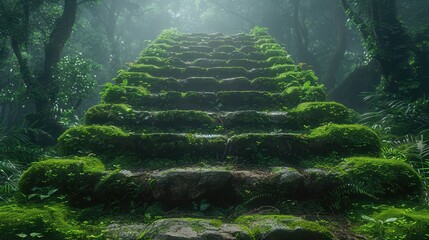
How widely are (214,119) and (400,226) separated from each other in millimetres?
2248

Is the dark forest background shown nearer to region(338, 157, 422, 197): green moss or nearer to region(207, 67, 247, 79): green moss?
region(207, 67, 247, 79): green moss

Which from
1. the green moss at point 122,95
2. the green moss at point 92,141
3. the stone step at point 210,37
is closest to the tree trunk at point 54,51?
the stone step at point 210,37

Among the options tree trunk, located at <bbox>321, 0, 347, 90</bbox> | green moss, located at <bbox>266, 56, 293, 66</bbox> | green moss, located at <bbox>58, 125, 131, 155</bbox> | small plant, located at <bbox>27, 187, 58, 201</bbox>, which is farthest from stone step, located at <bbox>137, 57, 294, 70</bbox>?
tree trunk, located at <bbox>321, 0, 347, 90</bbox>

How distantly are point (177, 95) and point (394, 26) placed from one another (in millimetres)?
6126

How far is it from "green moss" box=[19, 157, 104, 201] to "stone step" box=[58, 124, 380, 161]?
44 centimetres

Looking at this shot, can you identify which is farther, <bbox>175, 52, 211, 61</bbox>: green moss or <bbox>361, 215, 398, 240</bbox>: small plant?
<bbox>175, 52, 211, 61</bbox>: green moss

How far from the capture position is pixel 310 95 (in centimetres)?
419

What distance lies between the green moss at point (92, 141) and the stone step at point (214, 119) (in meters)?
Result: 0.37

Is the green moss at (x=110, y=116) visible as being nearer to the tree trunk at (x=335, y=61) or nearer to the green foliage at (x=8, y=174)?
the green foliage at (x=8, y=174)

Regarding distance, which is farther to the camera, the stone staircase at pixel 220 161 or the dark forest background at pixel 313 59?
the dark forest background at pixel 313 59

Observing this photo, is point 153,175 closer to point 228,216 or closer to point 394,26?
point 228,216

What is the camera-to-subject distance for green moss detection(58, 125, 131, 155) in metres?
3.12

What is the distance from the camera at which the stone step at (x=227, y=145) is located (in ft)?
9.98

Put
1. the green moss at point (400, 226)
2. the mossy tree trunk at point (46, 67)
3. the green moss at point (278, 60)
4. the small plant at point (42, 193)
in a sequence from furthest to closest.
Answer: the mossy tree trunk at point (46, 67), the green moss at point (278, 60), the small plant at point (42, 193), the green moss at point (400, 226)
